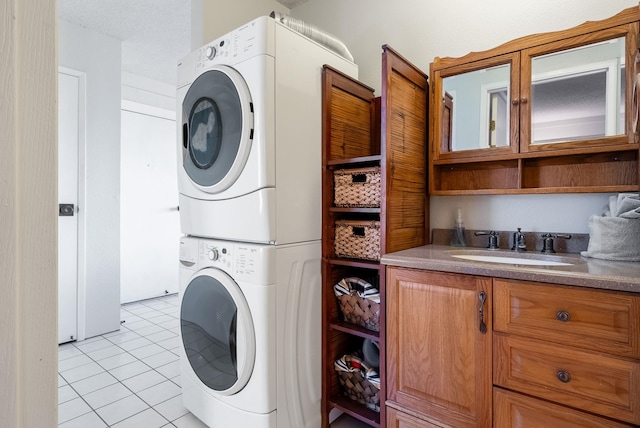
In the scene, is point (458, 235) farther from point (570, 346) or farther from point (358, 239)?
point (570, 346)

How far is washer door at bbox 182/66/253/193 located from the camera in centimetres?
142

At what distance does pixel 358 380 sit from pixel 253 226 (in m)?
0.91

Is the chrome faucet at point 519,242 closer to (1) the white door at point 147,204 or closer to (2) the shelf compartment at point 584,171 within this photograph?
(2) the shelf compartment at point 584,171

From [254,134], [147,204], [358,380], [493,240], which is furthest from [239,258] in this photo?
[147,204]

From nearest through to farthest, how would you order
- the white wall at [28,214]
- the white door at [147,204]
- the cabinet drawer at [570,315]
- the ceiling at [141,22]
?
the white wall at [28,214]
the cabinet drawer at [570,315]
the ceiling at [141,22]
the white door at [147,204]

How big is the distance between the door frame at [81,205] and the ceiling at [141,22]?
45 centimetres

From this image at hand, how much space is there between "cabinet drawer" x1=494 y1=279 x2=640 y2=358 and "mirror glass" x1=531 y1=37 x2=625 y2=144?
2.65 feet

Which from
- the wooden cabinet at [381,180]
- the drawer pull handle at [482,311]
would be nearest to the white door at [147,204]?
the wooden cabinet at [381,180]

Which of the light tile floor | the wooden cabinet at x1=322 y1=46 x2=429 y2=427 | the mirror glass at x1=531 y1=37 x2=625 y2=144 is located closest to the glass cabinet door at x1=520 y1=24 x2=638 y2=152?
the mirror glass at x1=531 y1=37 x2=625 y2=144

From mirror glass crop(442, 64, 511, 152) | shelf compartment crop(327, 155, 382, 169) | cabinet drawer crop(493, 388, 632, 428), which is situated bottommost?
cabinet drawer crop(493, 388, 632, 428)

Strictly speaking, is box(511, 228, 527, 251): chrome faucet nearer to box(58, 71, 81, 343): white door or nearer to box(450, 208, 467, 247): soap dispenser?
box(450, 208, 467, 247): soap dispenser

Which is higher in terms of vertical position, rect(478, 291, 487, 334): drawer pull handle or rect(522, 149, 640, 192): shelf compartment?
rect(522, 149, 640, 192): shelf compartment

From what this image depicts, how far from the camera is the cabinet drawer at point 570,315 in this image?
897 mm

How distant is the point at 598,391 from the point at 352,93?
1.59m
